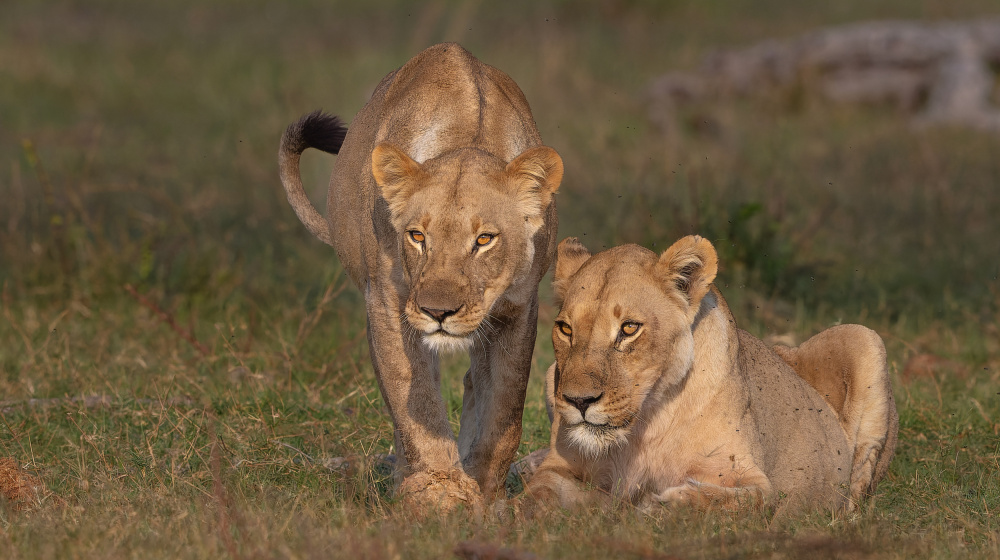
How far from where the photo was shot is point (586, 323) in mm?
3666

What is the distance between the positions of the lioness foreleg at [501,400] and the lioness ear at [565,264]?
0.38ft

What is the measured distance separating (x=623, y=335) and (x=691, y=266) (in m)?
0.33

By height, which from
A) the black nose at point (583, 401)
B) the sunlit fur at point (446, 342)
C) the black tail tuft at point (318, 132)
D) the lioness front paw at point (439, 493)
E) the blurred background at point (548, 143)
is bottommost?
the blurred background at point (548, 143)

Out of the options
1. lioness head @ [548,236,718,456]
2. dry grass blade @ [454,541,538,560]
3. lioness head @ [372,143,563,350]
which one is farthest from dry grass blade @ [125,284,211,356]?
dry grass blade @ [454,541,538,560]

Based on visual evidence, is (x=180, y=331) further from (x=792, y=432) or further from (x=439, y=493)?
(x=792, y=432)

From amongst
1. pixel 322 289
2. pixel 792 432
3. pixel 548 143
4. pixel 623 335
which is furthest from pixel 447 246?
pixel 548 143

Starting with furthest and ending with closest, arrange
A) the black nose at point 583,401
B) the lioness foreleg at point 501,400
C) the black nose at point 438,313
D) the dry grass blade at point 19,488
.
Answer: the lioness foreleg at point 501,400, the dry grass blade at point 19,488, the black nose at point 583,401, the black nose at point 438,313

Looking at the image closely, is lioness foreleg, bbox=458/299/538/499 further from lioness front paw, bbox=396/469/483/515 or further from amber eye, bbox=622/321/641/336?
amber eye, bbox=622/321/641/336

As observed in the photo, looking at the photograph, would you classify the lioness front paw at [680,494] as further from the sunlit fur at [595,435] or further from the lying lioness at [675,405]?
the sunlit fur at [595,435]

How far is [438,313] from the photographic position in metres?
3.42

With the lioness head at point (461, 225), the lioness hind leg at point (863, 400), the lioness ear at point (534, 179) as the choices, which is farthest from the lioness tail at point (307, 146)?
the lioness hind leg at point (863, 400)

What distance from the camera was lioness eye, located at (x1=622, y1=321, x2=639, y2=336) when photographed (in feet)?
12.0

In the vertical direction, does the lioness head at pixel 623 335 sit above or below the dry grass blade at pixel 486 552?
above

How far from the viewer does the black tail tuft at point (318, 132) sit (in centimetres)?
492
